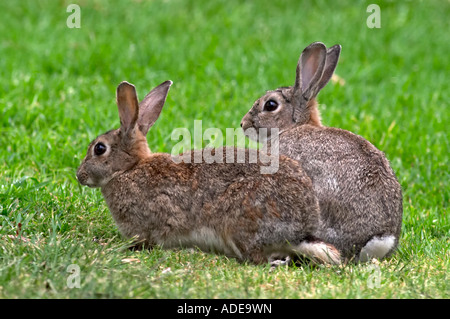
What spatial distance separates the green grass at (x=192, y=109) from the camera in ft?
18.1

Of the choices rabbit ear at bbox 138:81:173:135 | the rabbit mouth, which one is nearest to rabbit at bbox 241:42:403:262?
rabbit ear at bbox 138:81:173:135

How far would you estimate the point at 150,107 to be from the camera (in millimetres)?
7195

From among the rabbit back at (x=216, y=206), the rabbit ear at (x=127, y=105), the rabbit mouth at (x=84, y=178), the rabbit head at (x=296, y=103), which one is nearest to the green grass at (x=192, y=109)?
the rabbit back at (x=216, y=206)

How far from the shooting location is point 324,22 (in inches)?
563

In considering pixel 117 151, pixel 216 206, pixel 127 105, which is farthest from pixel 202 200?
pixel 127 105

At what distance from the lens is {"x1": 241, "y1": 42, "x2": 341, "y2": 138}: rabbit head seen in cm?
784

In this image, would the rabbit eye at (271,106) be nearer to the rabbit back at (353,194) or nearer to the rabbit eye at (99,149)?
the rabbit back at (353,194)

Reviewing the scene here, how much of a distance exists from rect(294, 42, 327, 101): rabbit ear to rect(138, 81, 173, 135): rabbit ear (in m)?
1.47

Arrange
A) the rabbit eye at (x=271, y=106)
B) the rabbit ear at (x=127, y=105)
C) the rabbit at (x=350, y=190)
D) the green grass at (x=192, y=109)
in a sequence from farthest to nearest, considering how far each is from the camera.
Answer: the rabbit eye at (x=271, y=106) < the rabbit ear at (x=127, y=105) < the rabbit at (x=350, y=190) < the green grass at (x=192, y=109)

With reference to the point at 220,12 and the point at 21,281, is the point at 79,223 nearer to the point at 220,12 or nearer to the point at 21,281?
the point at 21,281

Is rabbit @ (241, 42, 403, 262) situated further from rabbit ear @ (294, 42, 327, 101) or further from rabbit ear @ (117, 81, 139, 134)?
rabbit ear @ (117, 81, 139, 134)

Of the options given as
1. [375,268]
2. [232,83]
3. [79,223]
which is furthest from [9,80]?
[375,268]

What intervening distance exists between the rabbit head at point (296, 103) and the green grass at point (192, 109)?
133 centimetres

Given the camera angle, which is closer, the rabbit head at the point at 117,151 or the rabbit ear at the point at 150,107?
the rabbit head at the point at 117,151
